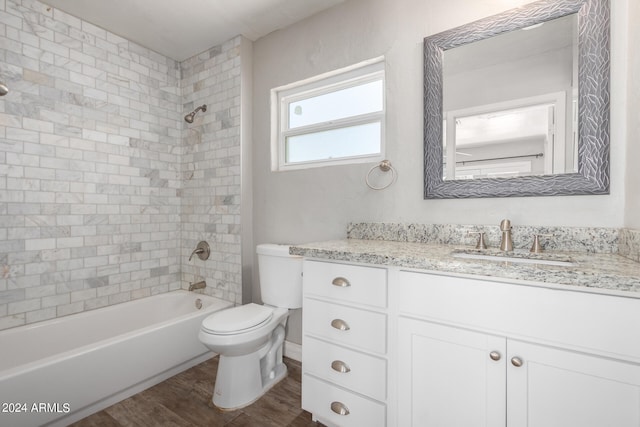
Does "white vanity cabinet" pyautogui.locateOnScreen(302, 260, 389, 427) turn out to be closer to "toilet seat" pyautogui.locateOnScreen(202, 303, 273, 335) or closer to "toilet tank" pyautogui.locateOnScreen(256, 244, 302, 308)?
"toilet seat" pyautogui.locateOnScreen(202, 303, 273, 335)

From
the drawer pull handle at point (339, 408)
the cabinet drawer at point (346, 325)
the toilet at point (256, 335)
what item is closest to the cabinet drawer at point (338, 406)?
the drawer pull handle at point (339, 408)

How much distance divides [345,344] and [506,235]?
909mm

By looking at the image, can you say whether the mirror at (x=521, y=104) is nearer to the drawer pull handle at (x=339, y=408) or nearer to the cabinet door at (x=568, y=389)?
the cabinet door at (x=568, y=389)

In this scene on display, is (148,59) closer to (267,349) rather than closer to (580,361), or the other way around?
(267,349)

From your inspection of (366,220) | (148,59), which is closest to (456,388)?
(366,220)

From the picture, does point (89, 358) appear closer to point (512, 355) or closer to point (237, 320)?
point (237, 320)

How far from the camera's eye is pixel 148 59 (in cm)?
265

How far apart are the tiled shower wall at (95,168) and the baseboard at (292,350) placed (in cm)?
63

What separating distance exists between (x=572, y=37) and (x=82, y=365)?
292 cm

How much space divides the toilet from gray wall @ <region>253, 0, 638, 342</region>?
27 cm

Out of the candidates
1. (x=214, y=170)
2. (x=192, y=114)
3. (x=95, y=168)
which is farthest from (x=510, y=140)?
(x=95, y=168)

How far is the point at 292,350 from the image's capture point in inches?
90.2

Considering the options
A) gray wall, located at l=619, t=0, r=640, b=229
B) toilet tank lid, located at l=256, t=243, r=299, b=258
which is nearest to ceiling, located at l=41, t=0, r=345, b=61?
gray wall, located at l=619, t=0, r=640, b=229

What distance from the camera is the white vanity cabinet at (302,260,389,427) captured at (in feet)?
4.27
